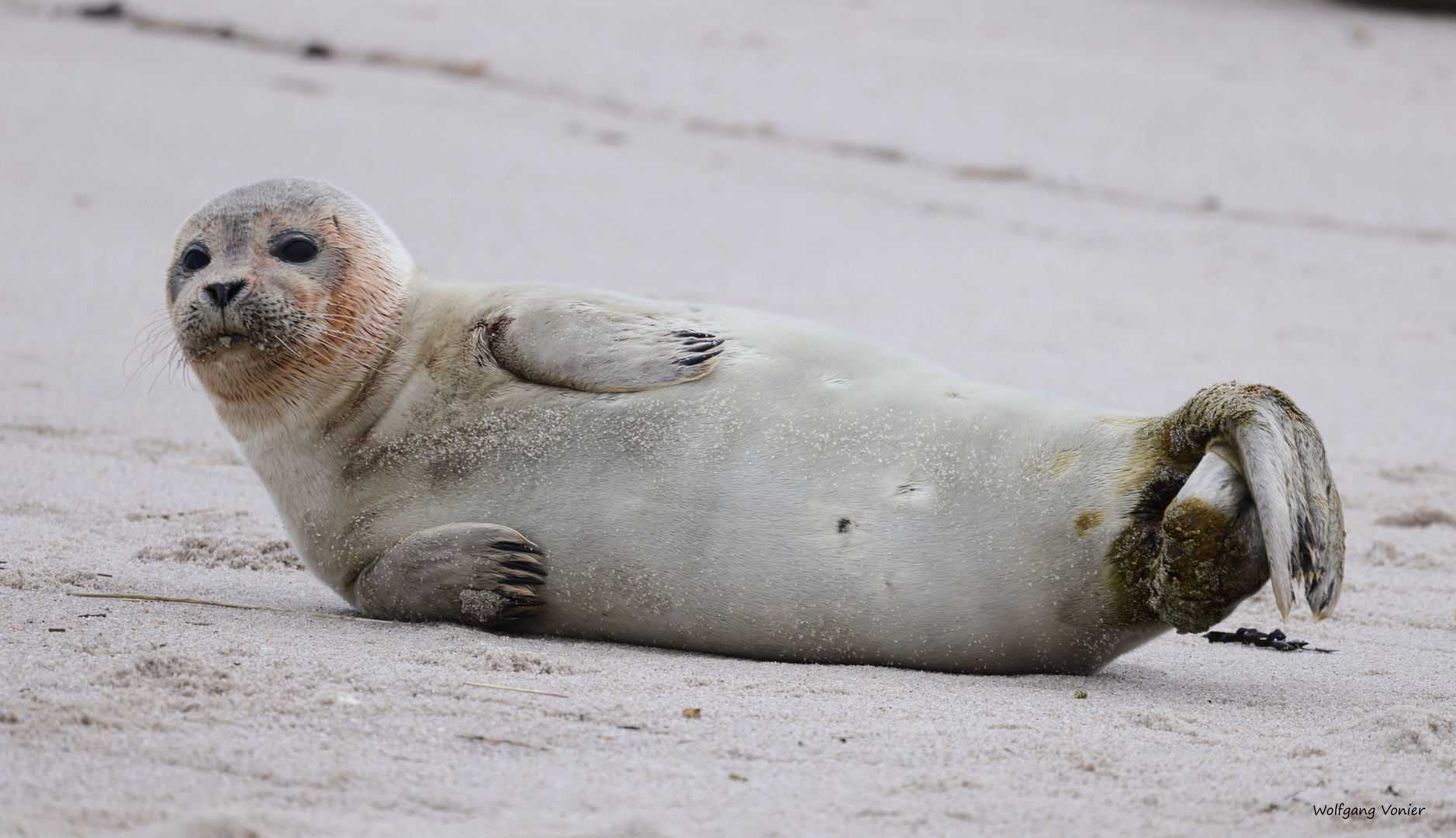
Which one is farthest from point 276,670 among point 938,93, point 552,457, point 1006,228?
point 938,93

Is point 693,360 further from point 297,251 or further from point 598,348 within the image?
point 297,251

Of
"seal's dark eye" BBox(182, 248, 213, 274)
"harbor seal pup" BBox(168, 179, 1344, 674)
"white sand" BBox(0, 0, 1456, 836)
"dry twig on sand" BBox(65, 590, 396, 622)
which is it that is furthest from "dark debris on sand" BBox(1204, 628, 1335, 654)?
"seal's dark eye" BBox(182, 248, 213, 274)

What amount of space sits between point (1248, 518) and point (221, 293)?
1.96 metres

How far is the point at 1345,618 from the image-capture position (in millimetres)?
3201

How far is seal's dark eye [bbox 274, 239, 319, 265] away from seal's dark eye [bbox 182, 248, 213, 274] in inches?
6.0

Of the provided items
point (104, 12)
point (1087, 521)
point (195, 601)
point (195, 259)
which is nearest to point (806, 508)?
point (1087, 521)

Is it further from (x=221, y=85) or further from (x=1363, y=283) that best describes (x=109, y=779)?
(x=221, y=85)

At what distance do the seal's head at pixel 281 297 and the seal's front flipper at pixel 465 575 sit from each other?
0.43 m

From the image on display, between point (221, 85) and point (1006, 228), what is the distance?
4.99m

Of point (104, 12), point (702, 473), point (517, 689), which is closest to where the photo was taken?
point (517, 689)

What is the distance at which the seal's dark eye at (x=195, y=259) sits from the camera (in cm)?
295

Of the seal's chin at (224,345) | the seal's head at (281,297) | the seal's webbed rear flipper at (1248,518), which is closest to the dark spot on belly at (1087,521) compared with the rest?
the seal's webbed rear flipper at (1248,518)

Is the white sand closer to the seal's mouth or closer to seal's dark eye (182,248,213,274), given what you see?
the seal's mouth

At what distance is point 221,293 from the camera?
278 centimetres
